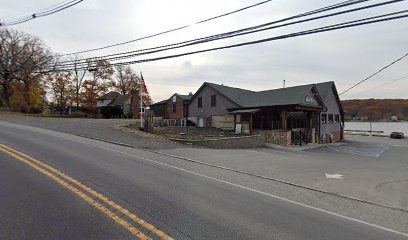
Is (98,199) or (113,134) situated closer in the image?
(98,199)

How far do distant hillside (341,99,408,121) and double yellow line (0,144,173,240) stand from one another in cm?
9334

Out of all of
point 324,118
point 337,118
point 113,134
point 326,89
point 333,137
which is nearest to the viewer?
point 113,134

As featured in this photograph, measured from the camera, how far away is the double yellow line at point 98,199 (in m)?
5.24

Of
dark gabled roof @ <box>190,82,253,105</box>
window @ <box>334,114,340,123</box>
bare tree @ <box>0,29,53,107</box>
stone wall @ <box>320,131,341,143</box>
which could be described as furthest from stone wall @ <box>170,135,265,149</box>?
bare tree @ <box>0,29,53,107</box>

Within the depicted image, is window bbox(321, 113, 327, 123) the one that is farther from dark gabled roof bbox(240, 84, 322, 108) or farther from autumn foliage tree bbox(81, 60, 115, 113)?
autumn foliage tree bbox(81, 60, 115, 113)

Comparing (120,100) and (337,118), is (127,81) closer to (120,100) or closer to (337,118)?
(120,100)

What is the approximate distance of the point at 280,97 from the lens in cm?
3644

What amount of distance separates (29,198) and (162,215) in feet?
10.3

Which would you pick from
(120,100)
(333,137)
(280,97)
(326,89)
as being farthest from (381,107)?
(120,100)

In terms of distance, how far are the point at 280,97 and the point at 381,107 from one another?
70.4 m

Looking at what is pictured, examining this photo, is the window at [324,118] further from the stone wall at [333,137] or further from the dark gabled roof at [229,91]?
the dark gabled roof at [229,91]

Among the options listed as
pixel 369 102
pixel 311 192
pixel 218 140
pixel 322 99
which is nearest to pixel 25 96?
pixel 218 140

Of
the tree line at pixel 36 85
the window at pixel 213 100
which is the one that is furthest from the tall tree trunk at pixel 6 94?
the window at pixel 213 100

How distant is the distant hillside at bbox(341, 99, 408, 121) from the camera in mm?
90938
